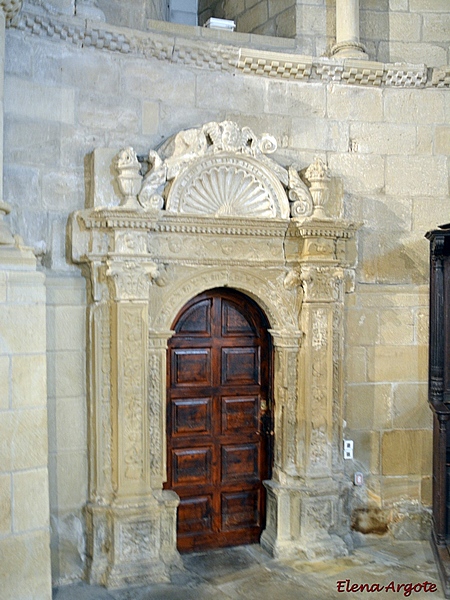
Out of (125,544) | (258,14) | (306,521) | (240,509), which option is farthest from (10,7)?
(306,521)

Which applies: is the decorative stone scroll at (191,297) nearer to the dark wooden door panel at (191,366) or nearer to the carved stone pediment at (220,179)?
the carved stone pediment at (220,179)

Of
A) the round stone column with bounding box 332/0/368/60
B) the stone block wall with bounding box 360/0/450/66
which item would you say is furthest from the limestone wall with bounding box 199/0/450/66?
the round stone column with bounding box 332/0/368/60

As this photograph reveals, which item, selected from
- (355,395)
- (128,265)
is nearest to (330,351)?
(355,395)

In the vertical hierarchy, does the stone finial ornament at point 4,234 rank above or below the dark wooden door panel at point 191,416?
above

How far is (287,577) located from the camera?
4414mm

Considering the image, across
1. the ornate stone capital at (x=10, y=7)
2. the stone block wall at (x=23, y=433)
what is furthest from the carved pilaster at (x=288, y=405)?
the ornate stone capital at (x=10, y=7)

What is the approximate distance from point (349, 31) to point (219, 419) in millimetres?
3054

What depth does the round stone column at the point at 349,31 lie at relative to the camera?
4.95 m

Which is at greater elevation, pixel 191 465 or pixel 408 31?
pixel 408 31

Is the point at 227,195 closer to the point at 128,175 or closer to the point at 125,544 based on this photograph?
the point at 128,175

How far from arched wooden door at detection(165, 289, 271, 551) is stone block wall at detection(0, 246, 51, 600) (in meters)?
1.19

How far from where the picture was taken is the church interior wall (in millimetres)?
4297

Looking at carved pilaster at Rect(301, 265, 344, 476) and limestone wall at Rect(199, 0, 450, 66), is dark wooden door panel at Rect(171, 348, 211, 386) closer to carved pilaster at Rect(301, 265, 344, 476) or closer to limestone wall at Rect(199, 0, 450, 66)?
carved pilaster at Rect(301, 265, 344, 476)

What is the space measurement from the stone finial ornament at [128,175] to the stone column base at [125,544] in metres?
1.98
